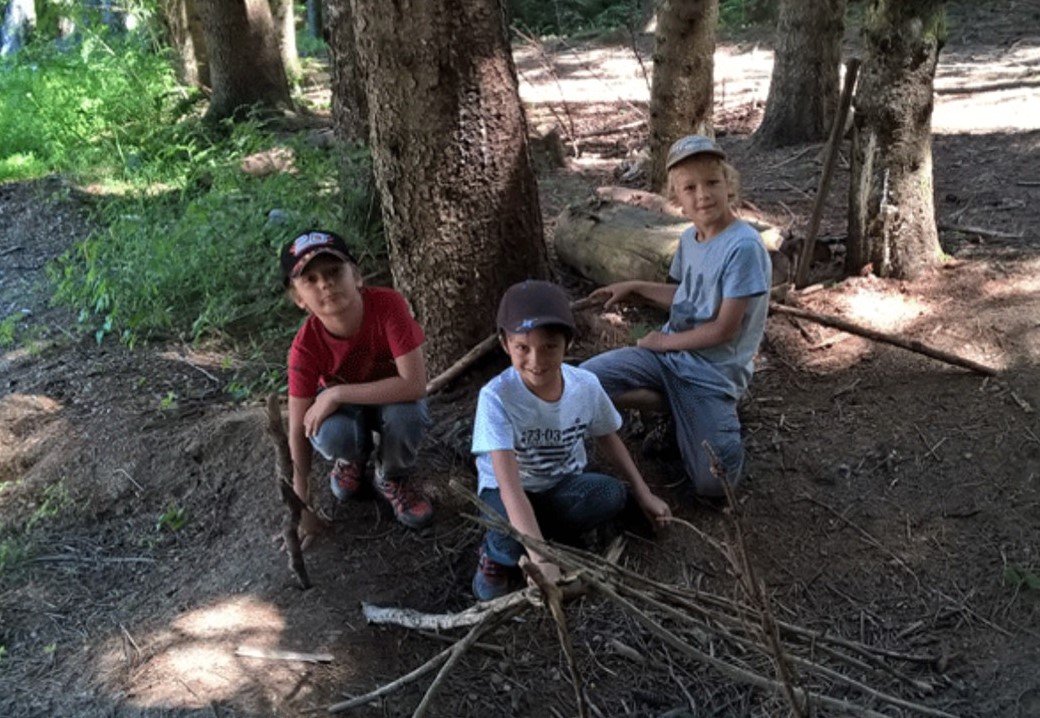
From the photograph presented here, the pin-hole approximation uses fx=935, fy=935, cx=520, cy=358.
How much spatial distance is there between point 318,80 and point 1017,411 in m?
12.1

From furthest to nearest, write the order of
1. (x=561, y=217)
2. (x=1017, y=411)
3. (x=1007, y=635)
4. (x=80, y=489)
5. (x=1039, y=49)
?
(x=1039, y=49) → (x=561, y=217) → (x=80, y=489) → (x=1017, y=411) → (x=1007, y=635)

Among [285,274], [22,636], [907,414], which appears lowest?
[22,636]

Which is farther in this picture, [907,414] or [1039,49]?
[1039,49]

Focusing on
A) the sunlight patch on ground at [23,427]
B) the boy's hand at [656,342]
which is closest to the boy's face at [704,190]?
the boy's hand at [656,342]

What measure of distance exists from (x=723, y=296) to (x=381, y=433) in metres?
1.37

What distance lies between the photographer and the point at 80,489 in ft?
13.6

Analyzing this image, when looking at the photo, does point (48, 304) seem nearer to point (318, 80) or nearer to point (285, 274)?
point (285, 274)

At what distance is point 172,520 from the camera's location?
12.8 ft

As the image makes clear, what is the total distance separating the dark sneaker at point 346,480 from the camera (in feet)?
11.9

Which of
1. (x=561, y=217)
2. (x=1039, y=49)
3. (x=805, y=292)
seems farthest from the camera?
(x=1039, y=49)

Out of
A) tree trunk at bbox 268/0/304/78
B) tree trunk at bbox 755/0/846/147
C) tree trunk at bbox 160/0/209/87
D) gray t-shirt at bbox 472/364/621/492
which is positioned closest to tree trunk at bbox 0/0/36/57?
tree trunk at bbox 160/0/209/87

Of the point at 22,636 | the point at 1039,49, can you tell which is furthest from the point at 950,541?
the point at 1039,49

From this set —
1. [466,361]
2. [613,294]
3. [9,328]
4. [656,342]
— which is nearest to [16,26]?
[9,328]

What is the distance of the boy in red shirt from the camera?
10.5ft
